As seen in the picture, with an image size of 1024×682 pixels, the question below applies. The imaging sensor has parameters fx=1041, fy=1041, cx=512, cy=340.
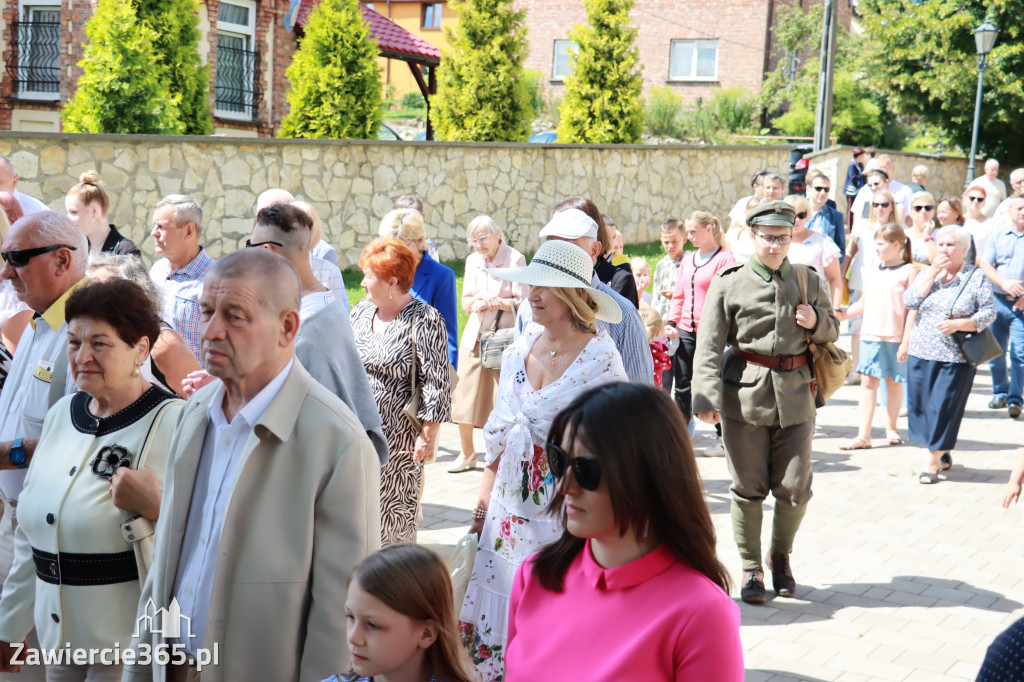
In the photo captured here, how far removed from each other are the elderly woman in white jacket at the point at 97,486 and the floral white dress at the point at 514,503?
128cm

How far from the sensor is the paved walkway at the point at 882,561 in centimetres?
523

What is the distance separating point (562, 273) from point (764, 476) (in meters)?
2.45

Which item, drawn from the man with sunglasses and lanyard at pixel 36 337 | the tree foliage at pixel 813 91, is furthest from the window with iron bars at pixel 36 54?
the tree foliage at pixel 813 91

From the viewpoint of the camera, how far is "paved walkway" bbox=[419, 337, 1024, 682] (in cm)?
523

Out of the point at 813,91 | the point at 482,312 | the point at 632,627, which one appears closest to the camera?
the point at 632,627

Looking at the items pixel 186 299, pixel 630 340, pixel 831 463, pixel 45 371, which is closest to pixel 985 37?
pixel 831 463

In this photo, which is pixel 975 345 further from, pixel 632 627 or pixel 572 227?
pixel 632 627

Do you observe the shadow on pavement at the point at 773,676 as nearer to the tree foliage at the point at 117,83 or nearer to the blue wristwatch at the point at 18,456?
the blue wristwatch at the point at 18,456

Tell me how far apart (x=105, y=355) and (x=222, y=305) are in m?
0.74

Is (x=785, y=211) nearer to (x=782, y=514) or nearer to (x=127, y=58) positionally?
(x=782, y=514)

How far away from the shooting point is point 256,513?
2785 mm

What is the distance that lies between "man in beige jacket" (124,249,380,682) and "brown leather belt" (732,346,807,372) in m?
3.41

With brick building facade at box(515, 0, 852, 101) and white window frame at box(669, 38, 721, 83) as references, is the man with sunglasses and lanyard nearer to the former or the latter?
brick building facade at box(515, 0, 852, 101)

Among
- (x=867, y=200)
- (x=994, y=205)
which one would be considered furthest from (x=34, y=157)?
(x=994, y=205)
